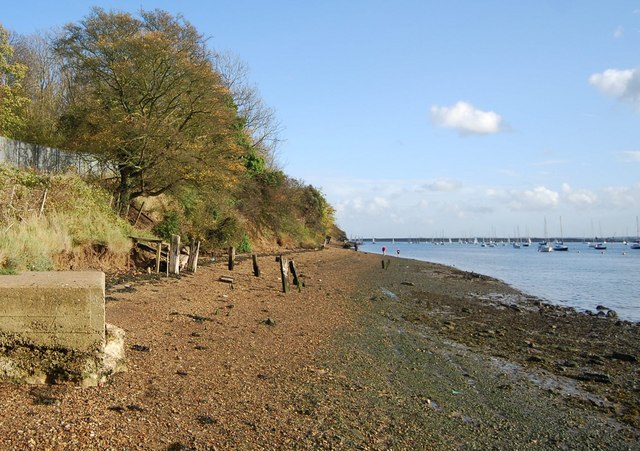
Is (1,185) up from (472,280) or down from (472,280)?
up

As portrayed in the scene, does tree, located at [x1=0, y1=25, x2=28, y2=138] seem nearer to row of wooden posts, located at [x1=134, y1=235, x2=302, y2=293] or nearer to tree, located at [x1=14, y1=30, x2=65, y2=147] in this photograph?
tree, located at [x1=14, y1=30, x2=65, y2=147]

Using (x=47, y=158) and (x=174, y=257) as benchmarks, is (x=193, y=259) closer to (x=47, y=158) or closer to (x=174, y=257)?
(x=174, y=257)

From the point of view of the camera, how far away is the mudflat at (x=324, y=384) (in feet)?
16.0

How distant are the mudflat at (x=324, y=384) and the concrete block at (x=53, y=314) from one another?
1.66 ft

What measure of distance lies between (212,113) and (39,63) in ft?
59.2

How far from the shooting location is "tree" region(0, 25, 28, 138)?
66.5 ft

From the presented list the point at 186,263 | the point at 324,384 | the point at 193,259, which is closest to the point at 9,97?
the point at 186,263

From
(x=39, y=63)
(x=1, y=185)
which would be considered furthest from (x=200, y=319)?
(x=39, y=63)

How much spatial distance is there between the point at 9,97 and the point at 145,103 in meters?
5.88

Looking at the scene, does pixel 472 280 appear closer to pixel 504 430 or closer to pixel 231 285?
pixel 231 285

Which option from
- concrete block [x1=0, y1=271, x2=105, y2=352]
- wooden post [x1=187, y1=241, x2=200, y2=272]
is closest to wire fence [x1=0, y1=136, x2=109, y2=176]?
→ wooden post [x1=187, y1=241, x2=200, y2=272]

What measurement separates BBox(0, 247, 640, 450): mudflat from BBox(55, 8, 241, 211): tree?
346 inches

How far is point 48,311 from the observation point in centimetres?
536

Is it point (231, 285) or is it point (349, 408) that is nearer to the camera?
point (349, 408)
